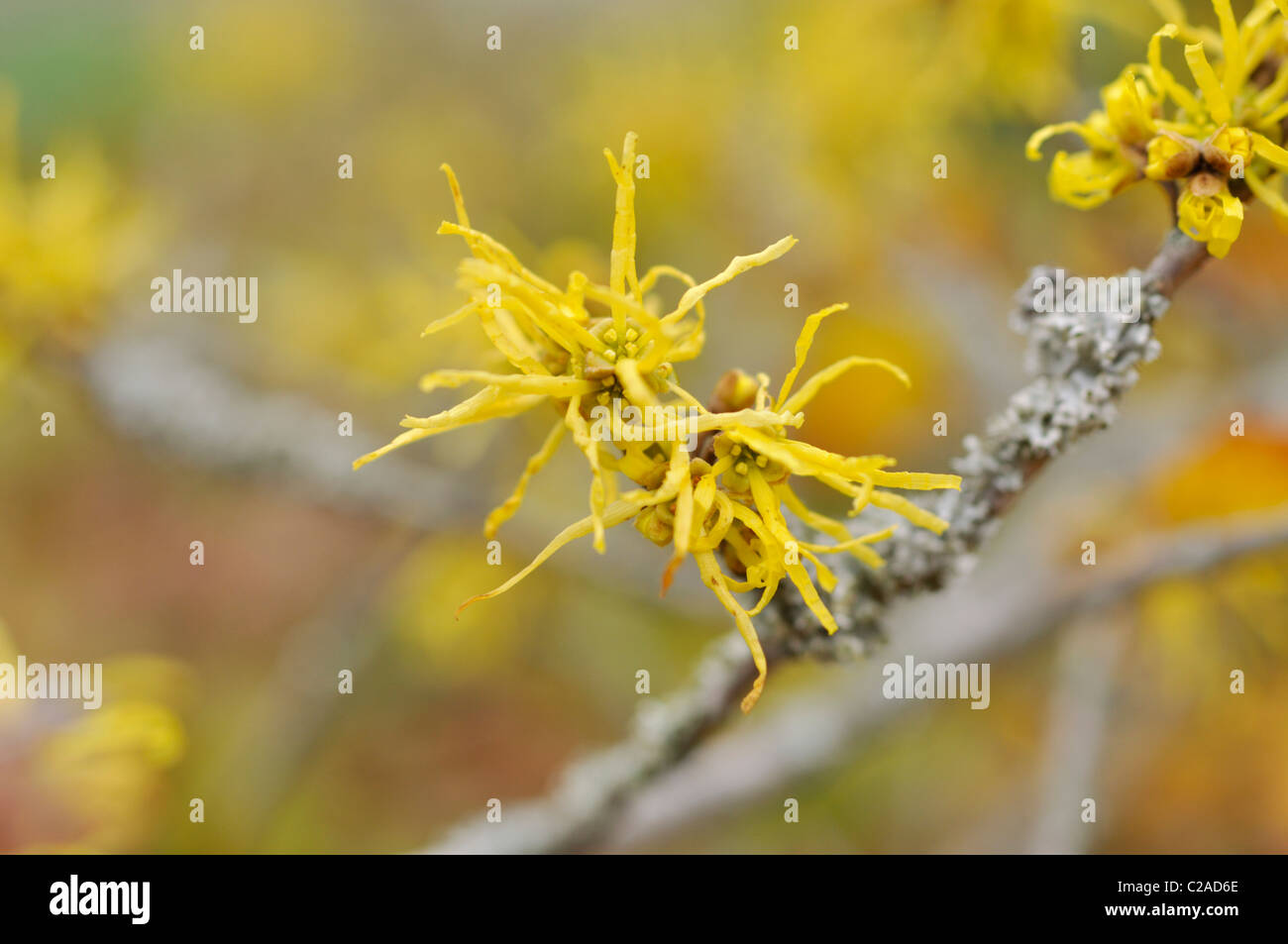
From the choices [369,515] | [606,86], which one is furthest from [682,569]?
[606,86]

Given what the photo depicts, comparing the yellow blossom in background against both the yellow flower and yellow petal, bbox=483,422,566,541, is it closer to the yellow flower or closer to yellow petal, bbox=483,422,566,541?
yellow petal, bbox=483,422,566,541

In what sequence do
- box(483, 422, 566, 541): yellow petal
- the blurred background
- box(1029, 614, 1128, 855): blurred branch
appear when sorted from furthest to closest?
the blurred background < box(1029, 614, 1128, 855): blurred branch < box(483, 422, 566, 541): yellow petal

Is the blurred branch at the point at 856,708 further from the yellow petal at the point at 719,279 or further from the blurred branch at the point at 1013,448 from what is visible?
the yellow petal at the point at 719,279

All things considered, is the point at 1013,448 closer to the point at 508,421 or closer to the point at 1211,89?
the point at 1211,89

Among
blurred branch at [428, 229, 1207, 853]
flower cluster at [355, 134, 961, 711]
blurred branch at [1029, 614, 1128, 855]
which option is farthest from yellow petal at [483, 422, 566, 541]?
blurred branch at [1029, 614, 1128, 855]

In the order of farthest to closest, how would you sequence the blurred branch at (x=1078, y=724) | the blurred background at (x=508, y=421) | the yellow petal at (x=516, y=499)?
the blurred background at (x=508, y=421) → the blurred branch at (x=1078, y=724) → the yellow petal at (x=516, y=499)

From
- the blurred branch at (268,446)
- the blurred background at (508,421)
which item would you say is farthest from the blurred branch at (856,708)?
the blurred branch at (268,446)
